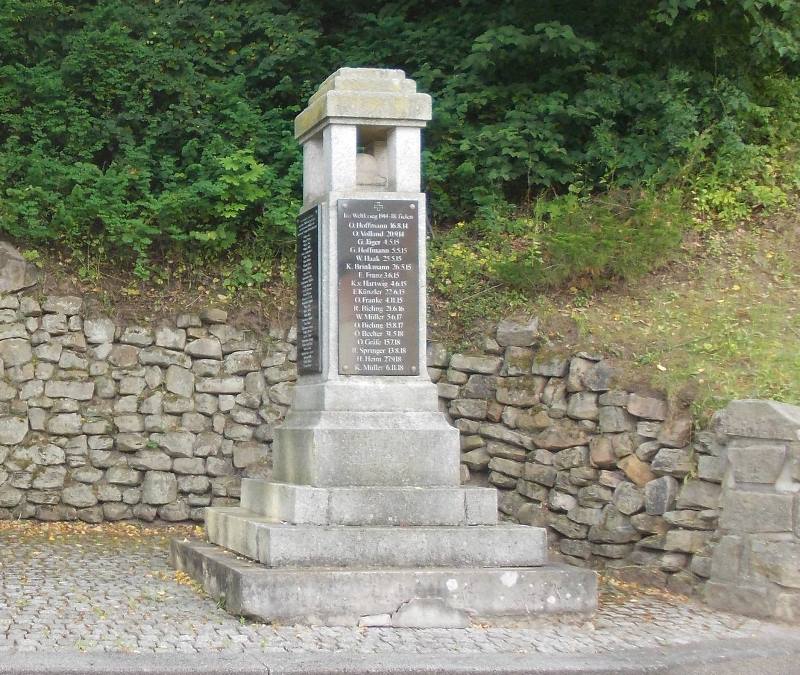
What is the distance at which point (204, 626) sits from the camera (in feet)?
19.0

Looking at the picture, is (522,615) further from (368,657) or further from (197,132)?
(197,132)

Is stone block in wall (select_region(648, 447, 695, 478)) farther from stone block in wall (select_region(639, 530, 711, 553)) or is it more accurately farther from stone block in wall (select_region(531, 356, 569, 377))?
stone block in wall (select_region(531, 356, 569, 377))

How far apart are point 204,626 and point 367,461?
60.3 inches

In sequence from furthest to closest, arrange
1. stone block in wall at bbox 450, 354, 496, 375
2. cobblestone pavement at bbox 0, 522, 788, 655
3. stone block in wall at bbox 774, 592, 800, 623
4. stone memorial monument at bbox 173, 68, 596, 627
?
stone block in wall at bbox 450, 354, 496, 375 < stone block in wall at bbox 774, 592, 800, 623 < stone memorial monument at bbox 173, 68, 596, 627 < cobblestone pavement at bbox 0, 522, 788, 655

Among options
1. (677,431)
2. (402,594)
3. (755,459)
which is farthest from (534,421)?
(402,594)

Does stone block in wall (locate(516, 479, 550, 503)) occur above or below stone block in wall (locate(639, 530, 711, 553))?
above

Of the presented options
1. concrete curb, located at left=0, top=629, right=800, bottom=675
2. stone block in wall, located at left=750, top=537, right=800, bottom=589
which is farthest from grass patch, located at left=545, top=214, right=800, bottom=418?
concrete curb, located at left=0, top=629, right=800, bottom=675

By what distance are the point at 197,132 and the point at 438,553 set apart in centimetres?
705

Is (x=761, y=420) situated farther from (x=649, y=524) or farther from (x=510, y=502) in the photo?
(x=510, y=502)

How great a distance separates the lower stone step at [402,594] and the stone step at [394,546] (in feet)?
0.40

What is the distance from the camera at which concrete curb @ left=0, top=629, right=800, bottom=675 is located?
191 inches

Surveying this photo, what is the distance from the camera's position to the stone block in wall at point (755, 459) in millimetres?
7000

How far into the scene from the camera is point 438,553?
6430 millimetres

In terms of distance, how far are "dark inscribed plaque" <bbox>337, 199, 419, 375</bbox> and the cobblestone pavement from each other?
1882 millimetres
